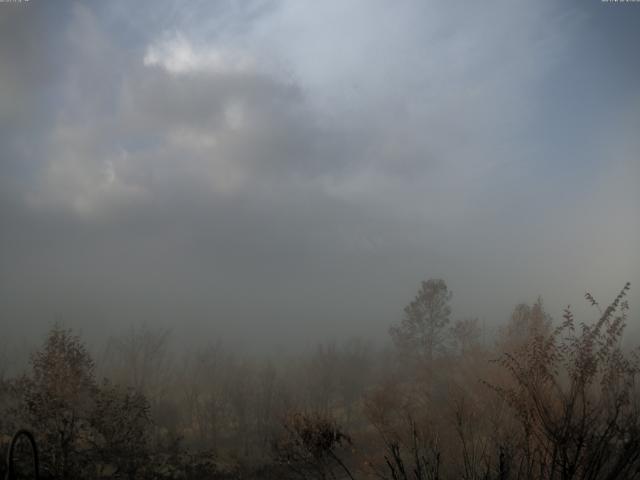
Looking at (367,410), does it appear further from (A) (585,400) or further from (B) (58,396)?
(A) (585,400)

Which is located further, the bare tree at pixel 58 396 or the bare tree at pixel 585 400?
the bare tree at pixel 58 396

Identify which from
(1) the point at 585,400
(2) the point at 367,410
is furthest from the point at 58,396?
(2) the point at 367,410

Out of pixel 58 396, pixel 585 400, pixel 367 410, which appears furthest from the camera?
pixel 367 410

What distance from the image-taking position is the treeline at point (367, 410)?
9.41 meters

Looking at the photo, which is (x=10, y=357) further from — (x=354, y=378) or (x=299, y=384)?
(x=354, y=378)

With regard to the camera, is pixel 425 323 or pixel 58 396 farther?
pixel 425 323

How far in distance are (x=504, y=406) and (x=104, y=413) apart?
22894 millimetres

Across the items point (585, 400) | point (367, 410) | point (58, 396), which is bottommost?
point (367, 410)

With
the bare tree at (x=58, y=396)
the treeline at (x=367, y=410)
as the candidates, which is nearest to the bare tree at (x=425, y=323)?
the treeline at (x=367, y=410)

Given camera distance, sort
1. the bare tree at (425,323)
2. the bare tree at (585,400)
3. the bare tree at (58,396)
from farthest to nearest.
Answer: the bare tree at (425,323), the bare tree at (58,396), the bare tree at (585,400)

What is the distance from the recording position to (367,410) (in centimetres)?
4716

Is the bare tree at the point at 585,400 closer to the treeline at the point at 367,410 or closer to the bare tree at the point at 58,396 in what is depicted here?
the treeline at the point at 367,410

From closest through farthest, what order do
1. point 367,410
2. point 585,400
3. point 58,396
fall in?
point 585,400 < point 58,396 < point 367,410

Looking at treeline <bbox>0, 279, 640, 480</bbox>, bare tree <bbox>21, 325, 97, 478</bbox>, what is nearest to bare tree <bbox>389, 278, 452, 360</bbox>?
treeline <bbox>0, 279, 640, 480</bbox>
